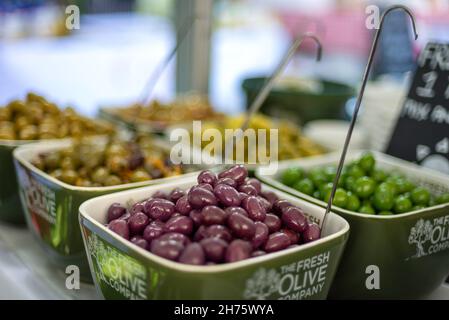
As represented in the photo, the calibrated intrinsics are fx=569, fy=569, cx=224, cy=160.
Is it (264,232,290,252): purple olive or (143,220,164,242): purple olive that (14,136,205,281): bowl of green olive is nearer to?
(143,220,164,242): purple olive

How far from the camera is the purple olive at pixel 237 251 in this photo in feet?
2.87

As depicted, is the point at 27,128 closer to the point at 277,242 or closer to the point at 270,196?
the point at 270,196

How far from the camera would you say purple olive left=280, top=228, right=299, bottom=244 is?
985 mm

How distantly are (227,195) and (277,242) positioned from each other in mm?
128

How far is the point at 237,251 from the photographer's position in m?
0.88

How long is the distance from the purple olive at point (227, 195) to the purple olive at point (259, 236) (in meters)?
0.06

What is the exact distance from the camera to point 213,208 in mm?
963

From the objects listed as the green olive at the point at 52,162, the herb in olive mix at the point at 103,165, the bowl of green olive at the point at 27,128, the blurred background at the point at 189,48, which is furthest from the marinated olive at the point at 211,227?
the blurred background at the point at 189,48

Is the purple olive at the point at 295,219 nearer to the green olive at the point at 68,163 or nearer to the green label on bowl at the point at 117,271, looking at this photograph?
the green label on bowl at the point at 117,271

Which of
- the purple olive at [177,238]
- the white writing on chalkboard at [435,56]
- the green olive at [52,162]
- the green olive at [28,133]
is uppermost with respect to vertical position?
the white writing on chalkboard at [435,56]

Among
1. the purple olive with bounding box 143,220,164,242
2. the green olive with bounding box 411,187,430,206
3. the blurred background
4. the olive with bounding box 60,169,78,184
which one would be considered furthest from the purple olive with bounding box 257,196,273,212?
the blurred background

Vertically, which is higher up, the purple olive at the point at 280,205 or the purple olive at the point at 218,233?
the purple olive at the point at 218,233

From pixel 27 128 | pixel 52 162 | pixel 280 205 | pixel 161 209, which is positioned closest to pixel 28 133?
pixel 27 128

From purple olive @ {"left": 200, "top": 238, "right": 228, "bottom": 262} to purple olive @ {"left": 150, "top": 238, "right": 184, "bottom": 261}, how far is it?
0.12 feet
